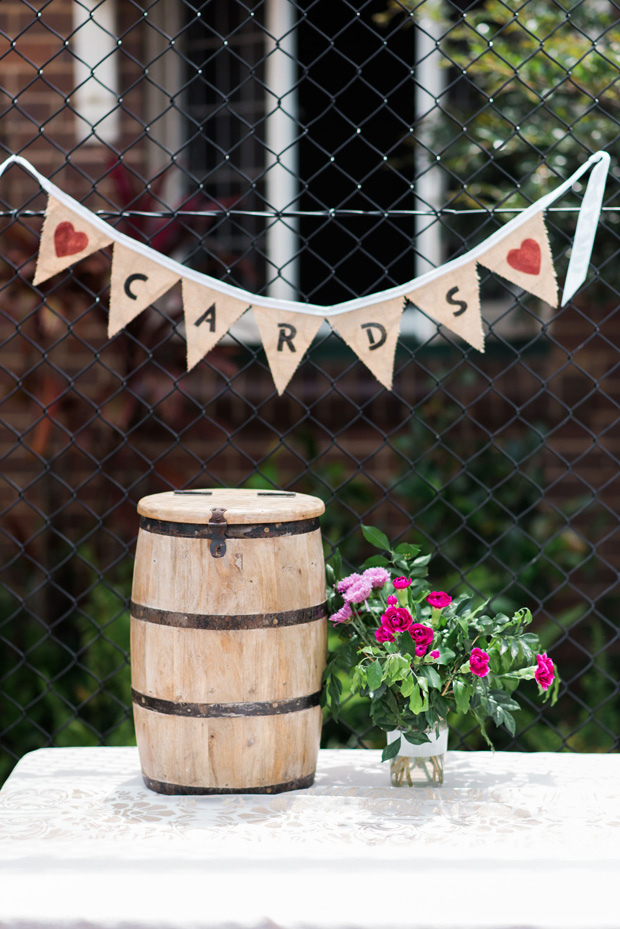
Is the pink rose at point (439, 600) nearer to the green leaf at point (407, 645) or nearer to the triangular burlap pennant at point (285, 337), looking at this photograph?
the green leaf at point (407, 645)

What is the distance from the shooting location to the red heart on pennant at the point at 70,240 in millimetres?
1836

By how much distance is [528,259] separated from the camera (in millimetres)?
1800

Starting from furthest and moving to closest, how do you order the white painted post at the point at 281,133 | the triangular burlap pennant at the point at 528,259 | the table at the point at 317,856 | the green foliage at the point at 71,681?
the white painted post at the point at 281,133, the green foliage at the point at 71,681, the triangular burlap pennant at the point at 528,259, the table at the point at 317,856

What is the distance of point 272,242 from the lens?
3832 millimetres

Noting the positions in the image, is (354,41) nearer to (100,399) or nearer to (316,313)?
(100,399)

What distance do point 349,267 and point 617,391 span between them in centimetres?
131

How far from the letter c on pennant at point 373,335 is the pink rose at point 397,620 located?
0.54 m

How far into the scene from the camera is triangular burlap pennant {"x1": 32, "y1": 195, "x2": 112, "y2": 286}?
183 centimetres

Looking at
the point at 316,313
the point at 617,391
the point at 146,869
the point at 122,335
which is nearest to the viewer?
the point at 146,869

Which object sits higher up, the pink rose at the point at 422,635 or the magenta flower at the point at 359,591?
the magenta flower at the point at 359,591

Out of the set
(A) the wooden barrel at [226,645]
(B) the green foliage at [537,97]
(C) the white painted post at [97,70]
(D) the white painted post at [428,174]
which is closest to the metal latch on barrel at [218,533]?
(A) the wooden barrel at [226,645]

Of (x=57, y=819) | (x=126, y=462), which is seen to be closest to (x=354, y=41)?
(x=126, y=462)

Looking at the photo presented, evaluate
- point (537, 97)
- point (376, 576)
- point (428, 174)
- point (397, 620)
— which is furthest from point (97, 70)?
point (397, 620)

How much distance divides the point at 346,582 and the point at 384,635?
14 centimetres
